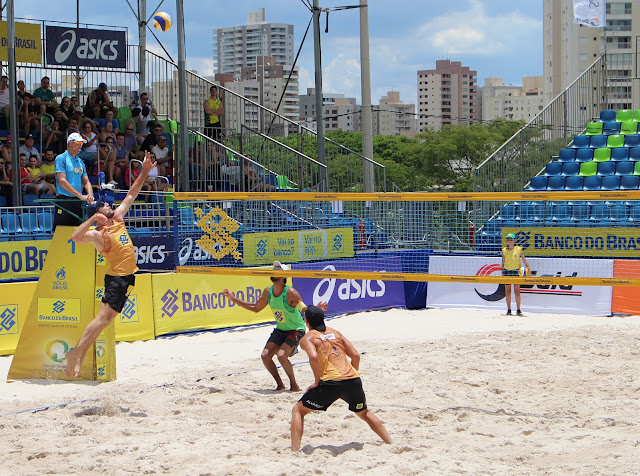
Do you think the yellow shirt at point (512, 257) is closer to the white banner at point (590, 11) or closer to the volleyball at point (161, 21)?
the volleyball at point (161, 21)

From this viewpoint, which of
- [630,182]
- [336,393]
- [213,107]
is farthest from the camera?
[630,182]

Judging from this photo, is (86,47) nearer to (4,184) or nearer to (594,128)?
(4,184)

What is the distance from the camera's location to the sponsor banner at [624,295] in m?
14.2

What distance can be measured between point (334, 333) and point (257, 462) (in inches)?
48.9

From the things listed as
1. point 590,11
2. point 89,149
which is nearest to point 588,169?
point 590,11

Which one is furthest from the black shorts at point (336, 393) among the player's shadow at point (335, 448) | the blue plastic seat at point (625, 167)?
the blue plastic seat at point (625, 167)

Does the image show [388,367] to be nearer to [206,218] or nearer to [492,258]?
[206,218]

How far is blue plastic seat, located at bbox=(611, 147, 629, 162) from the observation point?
19625 millimetres

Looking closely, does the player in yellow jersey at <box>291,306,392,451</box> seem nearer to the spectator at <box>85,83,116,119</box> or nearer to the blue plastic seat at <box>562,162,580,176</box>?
the spectator at <box>85,83,116,119</box>

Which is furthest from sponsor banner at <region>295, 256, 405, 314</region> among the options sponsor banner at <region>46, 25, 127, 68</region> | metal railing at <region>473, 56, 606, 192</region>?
sponsor banner at <region>46, 25, 127, 68</region>

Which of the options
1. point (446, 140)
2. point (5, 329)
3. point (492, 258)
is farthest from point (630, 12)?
point (5, 329)

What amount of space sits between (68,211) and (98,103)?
812cm

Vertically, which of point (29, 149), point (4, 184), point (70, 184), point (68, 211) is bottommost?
point (68, 211)

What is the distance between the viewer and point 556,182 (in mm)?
19656
